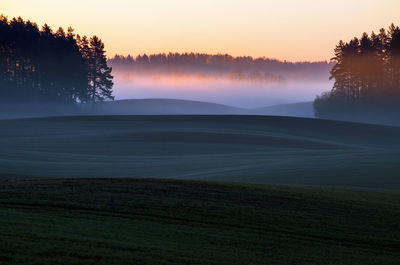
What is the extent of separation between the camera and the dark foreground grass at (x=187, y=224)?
1035 centimetres

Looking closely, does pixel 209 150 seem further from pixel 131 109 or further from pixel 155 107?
pixel 155 107

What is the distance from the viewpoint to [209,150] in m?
44.7

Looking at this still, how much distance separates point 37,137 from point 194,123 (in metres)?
21.2

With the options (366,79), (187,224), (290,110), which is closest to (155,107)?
(290,110)

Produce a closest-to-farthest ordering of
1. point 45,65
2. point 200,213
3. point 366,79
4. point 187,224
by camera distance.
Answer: point 187,224
point 200,213
point 366,79
point 45,65

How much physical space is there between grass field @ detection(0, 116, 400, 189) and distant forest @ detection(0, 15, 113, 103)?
32694 millimetres

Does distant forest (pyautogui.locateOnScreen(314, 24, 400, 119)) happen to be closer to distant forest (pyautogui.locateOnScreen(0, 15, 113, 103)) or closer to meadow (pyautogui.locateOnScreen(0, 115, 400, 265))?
distant forest (pyautogui.locateOnScreen(0, 15, 113, 103))

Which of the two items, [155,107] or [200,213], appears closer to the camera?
[200,213]

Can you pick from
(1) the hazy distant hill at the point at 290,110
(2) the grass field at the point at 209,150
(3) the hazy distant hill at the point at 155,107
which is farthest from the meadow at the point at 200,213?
(1) the hazy distant hill at the point at 290,110

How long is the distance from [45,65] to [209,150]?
62.2 m

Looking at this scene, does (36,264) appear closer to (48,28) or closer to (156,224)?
(156,224)

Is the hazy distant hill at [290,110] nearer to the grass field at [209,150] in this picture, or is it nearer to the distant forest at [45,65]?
the distant forest at [45,65]

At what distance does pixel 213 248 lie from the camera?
Answer: 11391 millimetres

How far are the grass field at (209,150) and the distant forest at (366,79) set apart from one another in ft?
86.0
